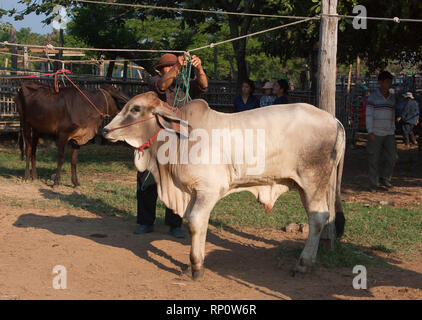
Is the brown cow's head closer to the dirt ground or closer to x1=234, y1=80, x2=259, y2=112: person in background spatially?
the dirt ground

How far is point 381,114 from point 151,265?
5.60 meters

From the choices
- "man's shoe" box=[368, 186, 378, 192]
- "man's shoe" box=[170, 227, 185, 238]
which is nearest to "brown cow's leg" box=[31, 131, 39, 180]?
"man's shoe" box=[170, 227, 185, 238]

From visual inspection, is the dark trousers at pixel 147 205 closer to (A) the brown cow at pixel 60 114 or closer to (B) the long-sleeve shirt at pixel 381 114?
(A) the brown cow at pixel 60 114

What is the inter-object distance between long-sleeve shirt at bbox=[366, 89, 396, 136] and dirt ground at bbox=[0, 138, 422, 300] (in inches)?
145

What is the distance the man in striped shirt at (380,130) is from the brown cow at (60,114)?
4907 mm

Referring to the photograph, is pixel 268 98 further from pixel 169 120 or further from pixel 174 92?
pixel 169 120

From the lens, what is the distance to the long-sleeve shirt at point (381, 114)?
9.03 m

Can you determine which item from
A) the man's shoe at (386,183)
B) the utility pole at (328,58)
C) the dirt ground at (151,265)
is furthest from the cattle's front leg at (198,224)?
the man's shoe at (386,183)

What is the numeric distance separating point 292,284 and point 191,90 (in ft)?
8.31

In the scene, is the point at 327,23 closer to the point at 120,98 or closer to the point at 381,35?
the point at 381,35

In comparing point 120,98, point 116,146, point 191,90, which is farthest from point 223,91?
point 191,90

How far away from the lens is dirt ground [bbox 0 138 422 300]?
438 centimetres

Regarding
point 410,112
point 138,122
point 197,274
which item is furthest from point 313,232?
point 410,112

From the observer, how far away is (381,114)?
356 inches
